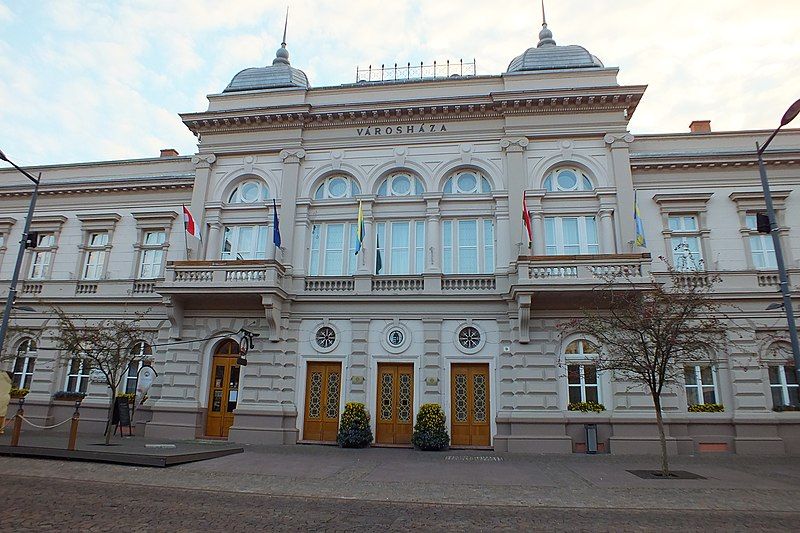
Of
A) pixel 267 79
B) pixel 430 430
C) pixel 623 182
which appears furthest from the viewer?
pixel 267 79

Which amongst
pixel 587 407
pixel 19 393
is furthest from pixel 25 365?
pixel 587 407

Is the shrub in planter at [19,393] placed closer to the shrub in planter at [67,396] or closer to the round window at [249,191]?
the shrub in planter at [67,396]

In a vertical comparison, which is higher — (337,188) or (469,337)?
(337,188)

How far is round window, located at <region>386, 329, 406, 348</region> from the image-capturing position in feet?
59.9

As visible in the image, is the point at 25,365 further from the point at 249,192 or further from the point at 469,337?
the point at 469,337

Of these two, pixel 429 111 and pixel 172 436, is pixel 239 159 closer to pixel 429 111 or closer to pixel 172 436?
pixel 429 111

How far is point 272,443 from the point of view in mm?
17500

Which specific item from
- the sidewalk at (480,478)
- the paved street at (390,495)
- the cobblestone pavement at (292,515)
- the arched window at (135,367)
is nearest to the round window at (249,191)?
the arched window at (135,367)

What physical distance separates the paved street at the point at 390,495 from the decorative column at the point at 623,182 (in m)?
7.59

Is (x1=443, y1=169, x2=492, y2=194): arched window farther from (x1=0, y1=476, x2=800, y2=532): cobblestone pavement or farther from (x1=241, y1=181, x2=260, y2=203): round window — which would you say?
(x1=0, y1=476, x2=800, y2=532): cobblestone pavement

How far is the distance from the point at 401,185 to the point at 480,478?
12.0 m

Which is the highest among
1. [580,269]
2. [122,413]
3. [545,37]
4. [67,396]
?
[545,37]

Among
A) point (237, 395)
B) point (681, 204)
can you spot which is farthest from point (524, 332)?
point (237, 395)

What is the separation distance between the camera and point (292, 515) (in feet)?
28.0
